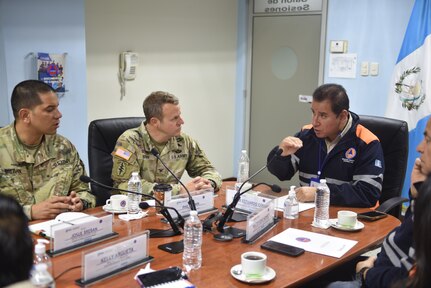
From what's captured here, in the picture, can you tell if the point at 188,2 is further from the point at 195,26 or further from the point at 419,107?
the point at 419,107

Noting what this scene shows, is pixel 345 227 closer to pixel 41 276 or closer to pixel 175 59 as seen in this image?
pixel 41 276

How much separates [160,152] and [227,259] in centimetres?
112

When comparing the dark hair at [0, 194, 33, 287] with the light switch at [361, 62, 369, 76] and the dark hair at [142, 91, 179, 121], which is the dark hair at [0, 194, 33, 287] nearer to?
the dark hair at [142, 91, 179, 121]

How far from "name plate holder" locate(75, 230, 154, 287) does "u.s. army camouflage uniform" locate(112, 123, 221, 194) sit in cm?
76

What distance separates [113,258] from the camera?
1689 millimetres

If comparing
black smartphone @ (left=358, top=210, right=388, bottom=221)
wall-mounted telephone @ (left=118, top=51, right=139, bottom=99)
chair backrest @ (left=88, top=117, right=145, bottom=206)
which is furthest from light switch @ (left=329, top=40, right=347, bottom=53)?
black smartphone @ (left=358, top=210, right=388, bottom=221)

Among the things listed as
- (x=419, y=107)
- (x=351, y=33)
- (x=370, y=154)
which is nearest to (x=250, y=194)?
(x=370, y=154)

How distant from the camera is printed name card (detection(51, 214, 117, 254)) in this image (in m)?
1.85

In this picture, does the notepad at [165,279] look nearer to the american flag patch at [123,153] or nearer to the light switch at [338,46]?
the american flag patch at [123,153]

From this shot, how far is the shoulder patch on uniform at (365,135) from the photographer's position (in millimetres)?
2742

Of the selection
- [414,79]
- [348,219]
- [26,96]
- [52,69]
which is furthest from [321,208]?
[414,79]

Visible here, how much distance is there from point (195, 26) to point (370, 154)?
9.42 ft

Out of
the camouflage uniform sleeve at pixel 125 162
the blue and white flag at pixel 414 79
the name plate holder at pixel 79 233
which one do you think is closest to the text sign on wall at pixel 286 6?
the blue and white flag at pixel 414 79

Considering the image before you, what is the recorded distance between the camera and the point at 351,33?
15.7 ft
